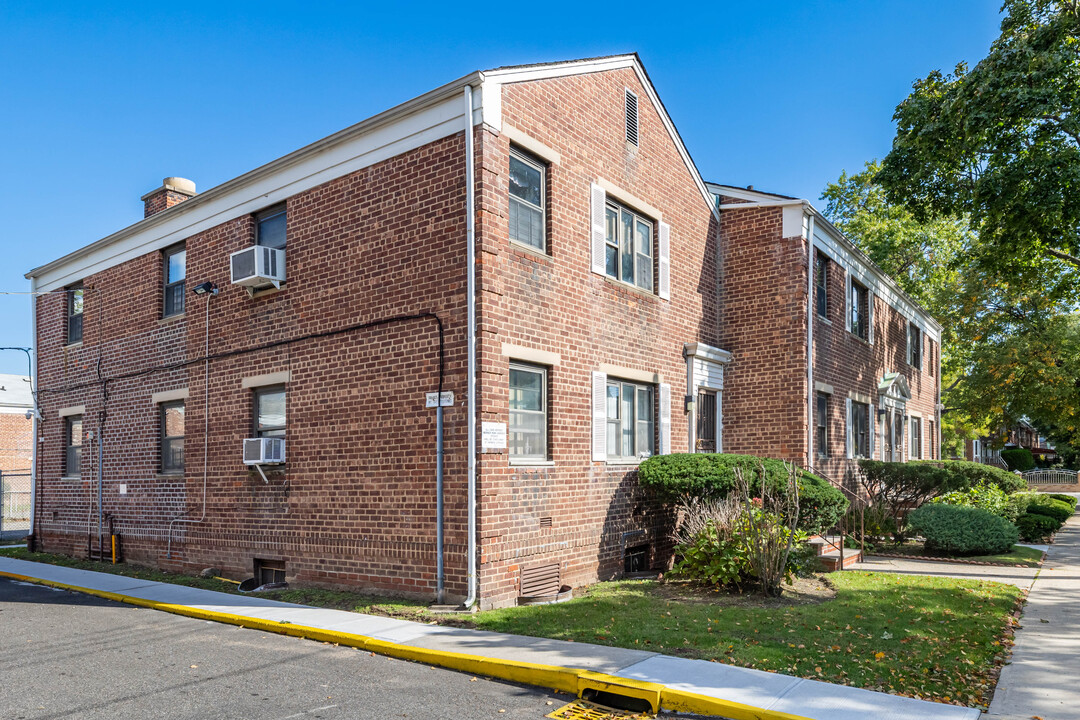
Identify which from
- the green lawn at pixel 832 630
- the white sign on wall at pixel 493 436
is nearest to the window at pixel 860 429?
the green lawn at pixel 832 630

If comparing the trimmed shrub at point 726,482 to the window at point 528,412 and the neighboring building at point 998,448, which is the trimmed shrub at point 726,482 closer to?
the window at point 528,412

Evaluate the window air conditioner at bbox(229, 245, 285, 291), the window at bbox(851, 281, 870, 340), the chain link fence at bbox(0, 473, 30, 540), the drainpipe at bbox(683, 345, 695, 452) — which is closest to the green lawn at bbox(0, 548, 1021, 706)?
the drainpipe at bbox(683, 345, 695, 452)

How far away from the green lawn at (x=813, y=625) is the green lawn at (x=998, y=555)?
9.87 feet

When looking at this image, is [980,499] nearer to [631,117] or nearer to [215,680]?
[631,117]

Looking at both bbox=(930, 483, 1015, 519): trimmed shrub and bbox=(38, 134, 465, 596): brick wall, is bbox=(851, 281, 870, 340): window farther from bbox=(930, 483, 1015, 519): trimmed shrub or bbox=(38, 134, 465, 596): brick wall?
bbox=(38, 134, 465, 596): brick wall

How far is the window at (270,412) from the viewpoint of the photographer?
1255 cm

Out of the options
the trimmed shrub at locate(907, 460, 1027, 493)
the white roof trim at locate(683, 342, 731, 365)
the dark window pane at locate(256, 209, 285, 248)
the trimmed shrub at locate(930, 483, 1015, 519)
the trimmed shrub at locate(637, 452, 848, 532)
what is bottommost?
the trimmed shrub at locate(930, 483, 1015, 519)

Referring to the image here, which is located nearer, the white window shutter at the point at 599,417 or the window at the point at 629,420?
the white window shutter at the point at 599,417

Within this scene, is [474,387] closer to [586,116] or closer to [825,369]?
[586,116]

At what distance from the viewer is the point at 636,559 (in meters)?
13.0

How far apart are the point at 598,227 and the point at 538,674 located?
24.5 feet

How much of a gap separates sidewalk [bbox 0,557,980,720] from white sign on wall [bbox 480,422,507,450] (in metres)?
2.22

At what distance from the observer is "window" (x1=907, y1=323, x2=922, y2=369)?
26423mm

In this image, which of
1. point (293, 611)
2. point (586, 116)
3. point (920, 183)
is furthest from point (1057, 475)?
point (293, 611)
